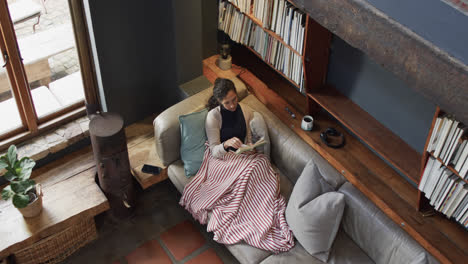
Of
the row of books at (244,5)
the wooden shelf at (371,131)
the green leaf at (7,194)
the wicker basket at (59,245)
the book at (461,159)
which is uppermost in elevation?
the row of books at (244,5)

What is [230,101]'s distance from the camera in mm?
3826

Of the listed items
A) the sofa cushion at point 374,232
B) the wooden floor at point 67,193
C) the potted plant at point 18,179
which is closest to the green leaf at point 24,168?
the potted plant at point 18,179

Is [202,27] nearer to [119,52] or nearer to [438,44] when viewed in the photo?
[119,52]

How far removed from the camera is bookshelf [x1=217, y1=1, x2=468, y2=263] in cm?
341

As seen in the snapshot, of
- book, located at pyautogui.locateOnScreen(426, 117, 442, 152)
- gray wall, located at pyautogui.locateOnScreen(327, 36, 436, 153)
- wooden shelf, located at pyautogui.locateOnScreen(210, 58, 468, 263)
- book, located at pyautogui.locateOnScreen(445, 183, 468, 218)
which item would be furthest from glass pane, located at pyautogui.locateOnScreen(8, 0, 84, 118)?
book, located at pyautogui.locateOnScreen(445, 183, 468, 218)

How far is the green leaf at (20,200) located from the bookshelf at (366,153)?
2.02 m

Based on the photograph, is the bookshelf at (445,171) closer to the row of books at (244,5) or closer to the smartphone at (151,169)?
the row of books at (244,5)

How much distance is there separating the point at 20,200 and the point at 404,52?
2.66m

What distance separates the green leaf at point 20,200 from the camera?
11.5 ft

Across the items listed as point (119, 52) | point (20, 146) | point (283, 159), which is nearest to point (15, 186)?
point (20, 146)

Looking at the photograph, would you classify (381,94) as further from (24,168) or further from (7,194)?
(7,194)

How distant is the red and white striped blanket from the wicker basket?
77 cm

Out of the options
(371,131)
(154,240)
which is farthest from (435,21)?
(154,240)

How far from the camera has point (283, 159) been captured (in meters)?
4.07
